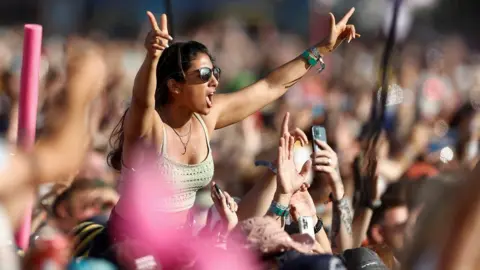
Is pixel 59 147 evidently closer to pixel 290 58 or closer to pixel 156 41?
pixel 156 41

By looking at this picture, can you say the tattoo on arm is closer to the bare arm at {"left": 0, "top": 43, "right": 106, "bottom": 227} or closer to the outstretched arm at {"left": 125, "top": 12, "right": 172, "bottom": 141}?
the outstretched arm at {"left": 125, "top": 12, "right": 172, "bottom": 141}

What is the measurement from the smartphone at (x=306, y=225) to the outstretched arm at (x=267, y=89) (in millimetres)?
886

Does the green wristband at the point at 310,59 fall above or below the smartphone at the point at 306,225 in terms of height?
above

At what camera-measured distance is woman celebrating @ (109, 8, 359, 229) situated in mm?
4352

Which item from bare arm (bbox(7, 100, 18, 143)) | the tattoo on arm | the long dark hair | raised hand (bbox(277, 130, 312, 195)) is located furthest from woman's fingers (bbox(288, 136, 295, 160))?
bare arm (bbox(7, 100, 18, 143))

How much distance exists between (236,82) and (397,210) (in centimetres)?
634

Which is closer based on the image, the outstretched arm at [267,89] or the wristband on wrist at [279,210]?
the wristband on wrist at [279,210]

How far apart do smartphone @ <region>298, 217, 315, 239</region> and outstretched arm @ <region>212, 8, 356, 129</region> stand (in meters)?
0.89

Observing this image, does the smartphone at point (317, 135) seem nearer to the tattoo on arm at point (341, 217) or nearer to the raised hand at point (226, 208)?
the tattoo on arm at point (341, 217)

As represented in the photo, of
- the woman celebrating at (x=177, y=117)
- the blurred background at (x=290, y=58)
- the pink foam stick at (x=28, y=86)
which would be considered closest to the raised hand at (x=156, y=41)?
the woman celebrating at (x=177, y=117)

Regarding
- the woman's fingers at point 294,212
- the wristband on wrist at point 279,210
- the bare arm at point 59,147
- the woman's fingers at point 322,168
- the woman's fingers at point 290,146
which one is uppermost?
the bare arm at point 59,147

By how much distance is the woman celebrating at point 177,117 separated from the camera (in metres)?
4.35

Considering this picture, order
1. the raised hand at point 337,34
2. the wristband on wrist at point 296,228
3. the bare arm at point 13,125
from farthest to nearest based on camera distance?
the bare arm at point 13,125 → the raised hand at point 337,34 → the wristband on wrist at point 296,228

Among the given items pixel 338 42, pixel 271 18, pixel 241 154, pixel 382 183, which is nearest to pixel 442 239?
pixel 338 42
